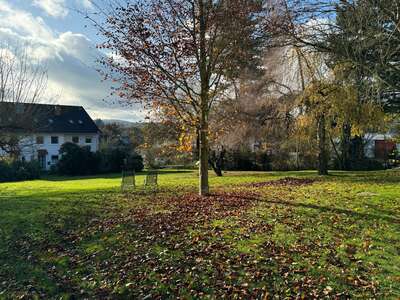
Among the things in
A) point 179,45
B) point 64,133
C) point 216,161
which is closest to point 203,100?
point 179,45

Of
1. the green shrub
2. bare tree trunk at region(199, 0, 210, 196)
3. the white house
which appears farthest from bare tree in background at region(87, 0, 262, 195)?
the white house

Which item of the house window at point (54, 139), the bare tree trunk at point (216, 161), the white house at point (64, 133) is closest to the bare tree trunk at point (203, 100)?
the bare tree trunk at point (216, 161)

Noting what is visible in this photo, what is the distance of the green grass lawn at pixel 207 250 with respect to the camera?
16.6 ft

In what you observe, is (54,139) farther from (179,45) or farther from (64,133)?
(179,45)

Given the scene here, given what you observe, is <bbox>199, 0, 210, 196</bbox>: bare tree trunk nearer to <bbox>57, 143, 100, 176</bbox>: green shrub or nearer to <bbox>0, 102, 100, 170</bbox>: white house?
<bbox>57, 143, 100, 176</bbox>: green shrub

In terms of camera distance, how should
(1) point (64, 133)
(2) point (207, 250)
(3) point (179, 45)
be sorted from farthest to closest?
(1) point (64, 133) < (3) point (179, 45) < (2) point (207, 250)

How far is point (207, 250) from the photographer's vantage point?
6355 millimetres

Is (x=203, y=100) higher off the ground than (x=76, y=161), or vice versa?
(x=203, y=100)

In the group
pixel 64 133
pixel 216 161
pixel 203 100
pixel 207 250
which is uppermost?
pixel 64 133

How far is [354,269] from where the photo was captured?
5.37 metres

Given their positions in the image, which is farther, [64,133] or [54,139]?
[64,133]

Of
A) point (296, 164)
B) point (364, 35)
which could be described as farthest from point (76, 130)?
point (364, 35)

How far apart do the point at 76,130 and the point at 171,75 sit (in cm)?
4628

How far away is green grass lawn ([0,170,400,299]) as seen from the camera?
16.6 ft
